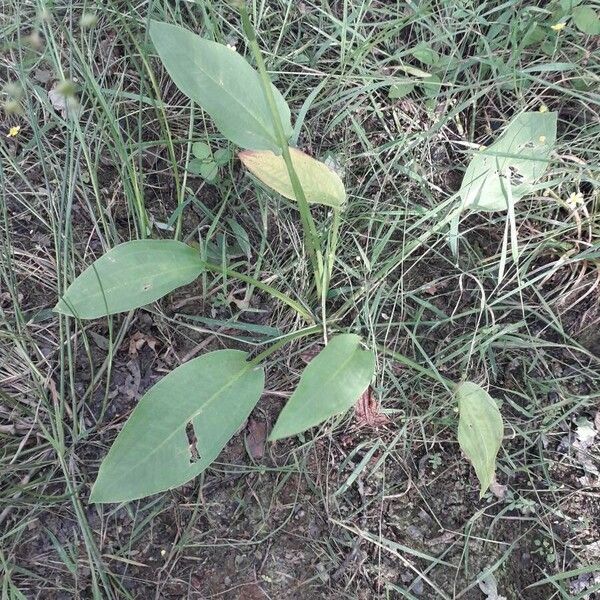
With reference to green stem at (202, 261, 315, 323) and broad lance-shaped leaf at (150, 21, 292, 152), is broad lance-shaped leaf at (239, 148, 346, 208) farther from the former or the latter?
green stem at (202, 261, 315, 323)

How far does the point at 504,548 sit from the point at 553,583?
0.10 meters

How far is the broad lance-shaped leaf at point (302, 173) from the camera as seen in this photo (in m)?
1.04

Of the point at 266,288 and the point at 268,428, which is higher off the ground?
the point at 266,288

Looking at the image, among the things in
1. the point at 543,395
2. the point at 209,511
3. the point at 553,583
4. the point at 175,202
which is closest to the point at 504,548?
the point at 553,583

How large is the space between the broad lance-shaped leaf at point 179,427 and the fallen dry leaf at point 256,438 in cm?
14

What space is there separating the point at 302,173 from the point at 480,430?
0.54 meters

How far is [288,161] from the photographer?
92 centimetres

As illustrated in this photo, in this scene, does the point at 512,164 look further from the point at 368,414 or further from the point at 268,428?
the point at 268,428

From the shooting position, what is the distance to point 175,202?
1.24 m

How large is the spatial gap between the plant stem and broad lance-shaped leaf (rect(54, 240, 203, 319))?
0.23 meters

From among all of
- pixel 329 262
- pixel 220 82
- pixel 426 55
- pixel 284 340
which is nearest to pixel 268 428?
pixel 284 340

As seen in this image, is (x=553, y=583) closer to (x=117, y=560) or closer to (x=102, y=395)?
(x=117, y=560)

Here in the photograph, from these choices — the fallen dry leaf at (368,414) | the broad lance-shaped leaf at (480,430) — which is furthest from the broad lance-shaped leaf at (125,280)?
the broad lance-shaped leaf at (480,430)

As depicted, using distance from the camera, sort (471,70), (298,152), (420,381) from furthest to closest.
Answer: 1. (471,70)
2. (420,381)
3. (298,152)
